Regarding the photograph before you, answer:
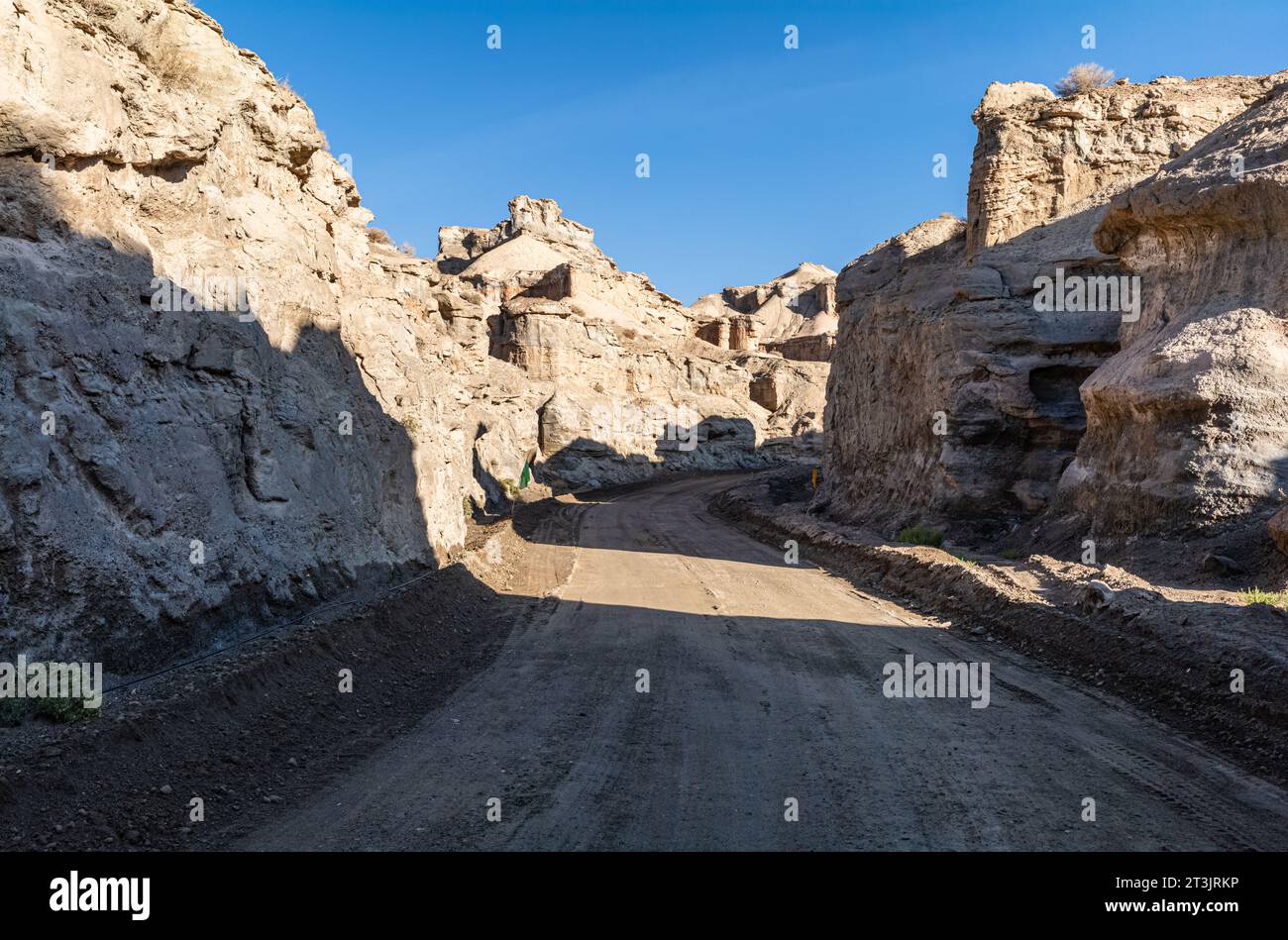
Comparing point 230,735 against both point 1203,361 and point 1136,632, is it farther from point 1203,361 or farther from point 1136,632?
point 1203,361

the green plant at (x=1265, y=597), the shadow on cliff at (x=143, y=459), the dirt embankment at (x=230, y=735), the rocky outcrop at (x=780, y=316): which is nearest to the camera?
the dirt embankment at (x=230, y=735)

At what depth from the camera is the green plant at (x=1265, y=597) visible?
395 inches

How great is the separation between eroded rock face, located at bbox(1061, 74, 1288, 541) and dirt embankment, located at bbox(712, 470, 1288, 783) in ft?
7.06

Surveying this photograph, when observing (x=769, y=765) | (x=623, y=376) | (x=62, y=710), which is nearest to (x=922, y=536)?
(x=769, y=765)

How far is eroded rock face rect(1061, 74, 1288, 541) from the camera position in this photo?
13422 millimetres

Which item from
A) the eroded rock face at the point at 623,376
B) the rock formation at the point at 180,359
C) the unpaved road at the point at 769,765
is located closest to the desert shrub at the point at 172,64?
the rock formation at the point at 180,359

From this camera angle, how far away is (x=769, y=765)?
21.1ft

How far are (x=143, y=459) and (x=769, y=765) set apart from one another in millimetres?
6105

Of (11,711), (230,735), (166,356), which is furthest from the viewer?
(166,356)

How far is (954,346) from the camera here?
21.8m

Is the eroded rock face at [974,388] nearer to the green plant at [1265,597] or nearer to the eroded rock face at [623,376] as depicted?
the green plant at [1265,597]

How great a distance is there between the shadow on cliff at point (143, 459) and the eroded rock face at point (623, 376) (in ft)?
107

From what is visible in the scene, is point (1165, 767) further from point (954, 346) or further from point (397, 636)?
point (954, 346)
